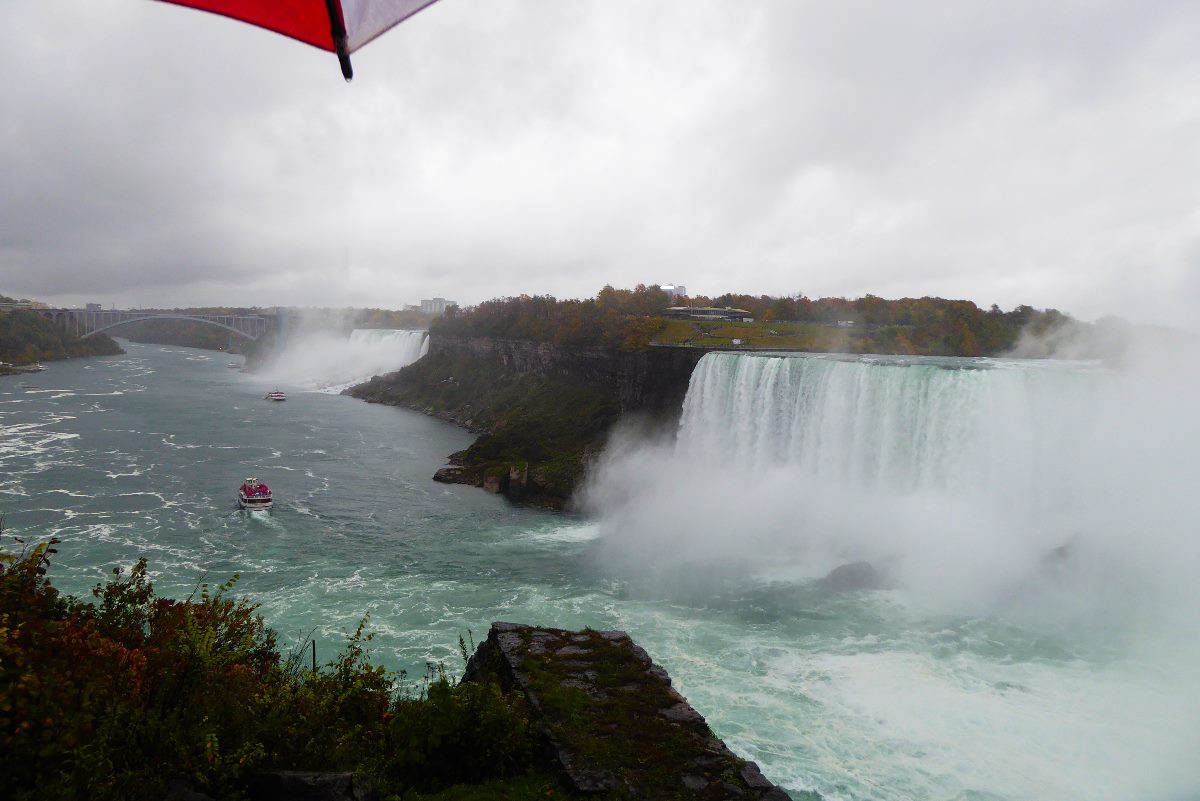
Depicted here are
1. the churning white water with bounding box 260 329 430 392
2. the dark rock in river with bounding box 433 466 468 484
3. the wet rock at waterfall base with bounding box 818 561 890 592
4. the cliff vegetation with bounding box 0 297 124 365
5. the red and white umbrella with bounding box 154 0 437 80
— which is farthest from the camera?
the cliff vegetation with bounding box 0 297 124 365

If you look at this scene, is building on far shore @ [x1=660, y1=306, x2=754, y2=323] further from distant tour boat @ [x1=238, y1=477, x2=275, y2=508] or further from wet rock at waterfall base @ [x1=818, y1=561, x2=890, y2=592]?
wet rock at waterfall base @ [x1=818, y1=561, x2=890, y2=592]

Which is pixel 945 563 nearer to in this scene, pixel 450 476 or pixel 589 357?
pixel 450 476

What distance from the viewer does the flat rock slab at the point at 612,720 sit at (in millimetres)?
6320

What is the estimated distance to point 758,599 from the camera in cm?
→ 1652

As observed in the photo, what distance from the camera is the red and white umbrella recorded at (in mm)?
1892

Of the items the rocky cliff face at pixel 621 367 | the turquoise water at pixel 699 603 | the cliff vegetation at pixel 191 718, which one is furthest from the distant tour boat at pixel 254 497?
the rocky cliff face at pixel 621 367

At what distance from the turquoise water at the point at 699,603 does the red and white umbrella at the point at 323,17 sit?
992 cm

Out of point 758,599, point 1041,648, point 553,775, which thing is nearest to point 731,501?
point 758,599

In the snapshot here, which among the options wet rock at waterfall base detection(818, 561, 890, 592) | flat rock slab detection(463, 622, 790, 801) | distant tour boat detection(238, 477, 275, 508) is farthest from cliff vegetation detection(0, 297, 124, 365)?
flat rock slab detection(463, 622, 790, 801)

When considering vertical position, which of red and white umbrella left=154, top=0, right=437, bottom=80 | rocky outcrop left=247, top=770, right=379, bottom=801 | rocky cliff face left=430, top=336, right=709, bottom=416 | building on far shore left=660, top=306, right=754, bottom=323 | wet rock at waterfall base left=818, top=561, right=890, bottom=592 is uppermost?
building on far shore left=660, top=306, right=754, bottom=323

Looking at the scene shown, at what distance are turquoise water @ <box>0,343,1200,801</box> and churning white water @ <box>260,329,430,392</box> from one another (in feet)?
127

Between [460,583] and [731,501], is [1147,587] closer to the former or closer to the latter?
[731,501]

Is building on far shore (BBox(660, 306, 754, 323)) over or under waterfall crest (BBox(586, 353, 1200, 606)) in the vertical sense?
over

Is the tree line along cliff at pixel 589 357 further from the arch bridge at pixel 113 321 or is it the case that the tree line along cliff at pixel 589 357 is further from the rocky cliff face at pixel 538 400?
the arch bridge at pixel 113 321
